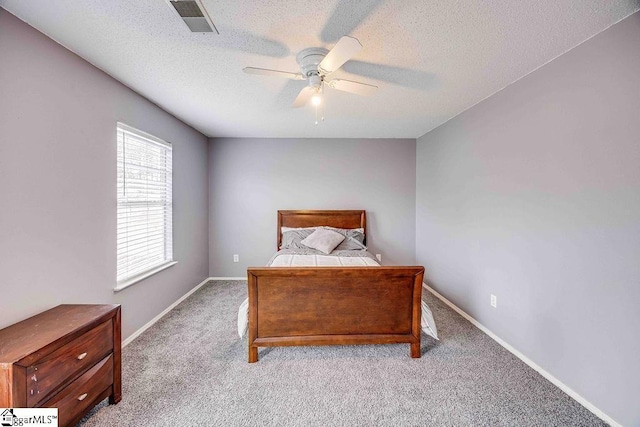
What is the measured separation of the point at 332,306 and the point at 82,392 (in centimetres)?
165

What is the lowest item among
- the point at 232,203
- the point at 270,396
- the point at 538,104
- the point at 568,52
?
the point at 270,396

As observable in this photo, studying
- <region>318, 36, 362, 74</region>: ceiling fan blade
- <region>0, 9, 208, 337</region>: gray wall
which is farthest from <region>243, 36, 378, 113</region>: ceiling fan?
<region>0, 9, 208, 337</region>: gray wall

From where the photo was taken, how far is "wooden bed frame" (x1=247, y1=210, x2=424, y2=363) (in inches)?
84.8

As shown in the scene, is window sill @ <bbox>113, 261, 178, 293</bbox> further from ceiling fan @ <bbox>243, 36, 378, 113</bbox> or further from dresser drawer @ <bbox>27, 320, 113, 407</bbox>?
ceiling fan @ <bbox>243, 36, 378, 113</bbox>

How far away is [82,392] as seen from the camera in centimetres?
146

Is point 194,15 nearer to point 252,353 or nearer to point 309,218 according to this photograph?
point 252,353

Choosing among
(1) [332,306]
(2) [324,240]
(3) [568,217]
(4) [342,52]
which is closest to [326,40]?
(4) [342,52]

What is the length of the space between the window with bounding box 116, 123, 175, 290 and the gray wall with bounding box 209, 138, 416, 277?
113 centimetres

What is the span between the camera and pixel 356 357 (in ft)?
7.32

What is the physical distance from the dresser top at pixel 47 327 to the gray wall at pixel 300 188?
104 inches

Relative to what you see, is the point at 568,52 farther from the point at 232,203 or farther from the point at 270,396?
the point at 232,203

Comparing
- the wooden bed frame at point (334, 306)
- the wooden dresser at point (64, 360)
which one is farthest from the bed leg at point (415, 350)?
Answer: the wooden dresser at point (64, 360)

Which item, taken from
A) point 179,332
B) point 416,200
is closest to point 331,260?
point 179,332

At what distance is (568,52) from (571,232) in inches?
50.8
